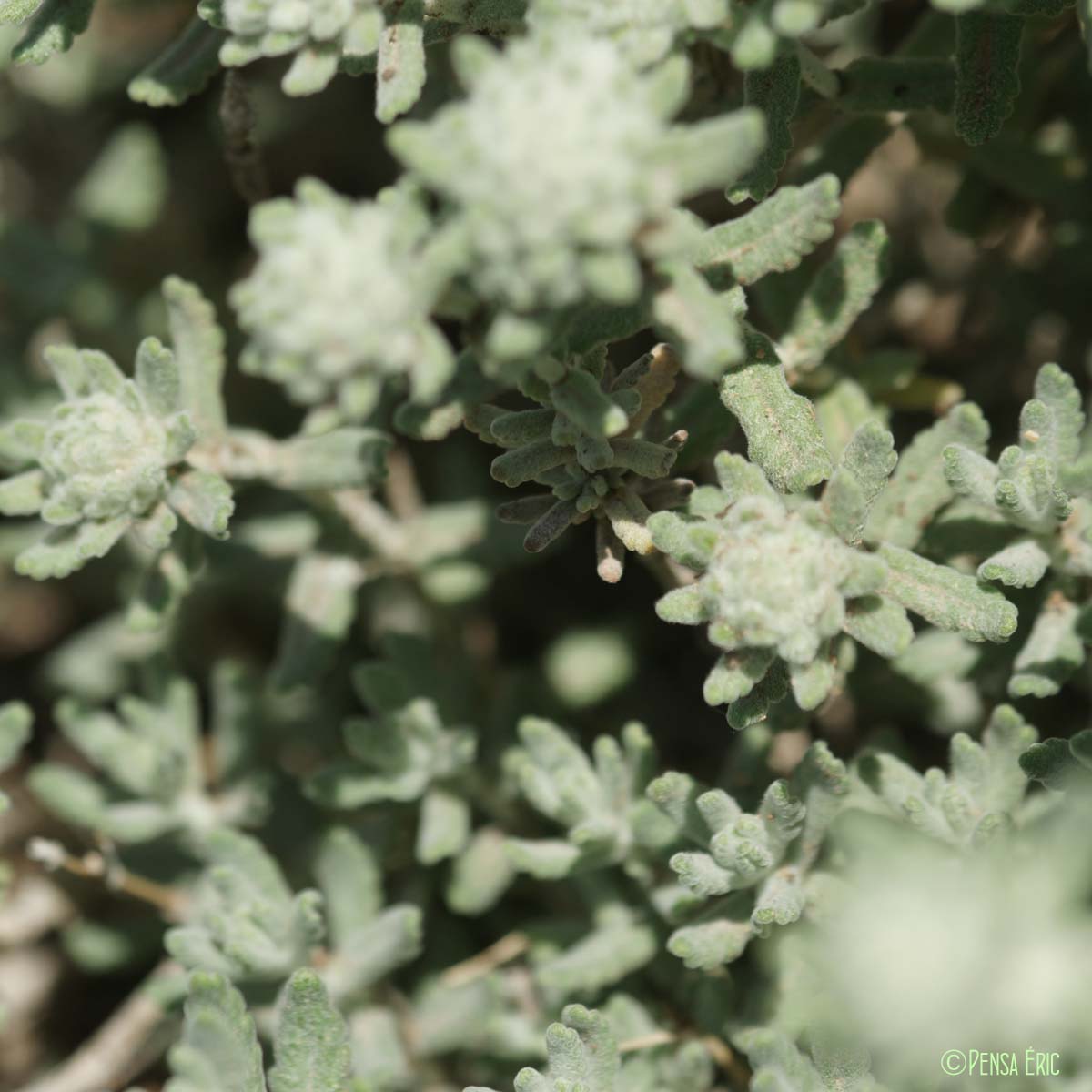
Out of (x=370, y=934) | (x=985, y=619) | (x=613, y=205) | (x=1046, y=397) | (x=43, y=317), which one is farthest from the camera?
(x=43, y=317)

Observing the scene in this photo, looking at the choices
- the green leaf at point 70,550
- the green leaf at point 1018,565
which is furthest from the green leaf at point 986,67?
the green leaf at point 70,550

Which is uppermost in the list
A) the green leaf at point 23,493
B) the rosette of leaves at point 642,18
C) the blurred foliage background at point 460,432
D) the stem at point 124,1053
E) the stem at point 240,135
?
the rosette of leaves at point 642,18

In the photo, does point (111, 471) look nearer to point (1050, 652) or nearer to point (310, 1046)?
point (310, 1046)

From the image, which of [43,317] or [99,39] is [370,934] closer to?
[43,317]

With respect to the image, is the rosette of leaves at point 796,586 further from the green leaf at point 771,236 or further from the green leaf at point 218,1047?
the green leaf at point 218,1047

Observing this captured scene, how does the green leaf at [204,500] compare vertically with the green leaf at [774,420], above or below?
above

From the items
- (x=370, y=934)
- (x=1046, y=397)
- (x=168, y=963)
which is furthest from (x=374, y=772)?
(x=1046, y=397)

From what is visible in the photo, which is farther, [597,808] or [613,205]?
[597,808]
